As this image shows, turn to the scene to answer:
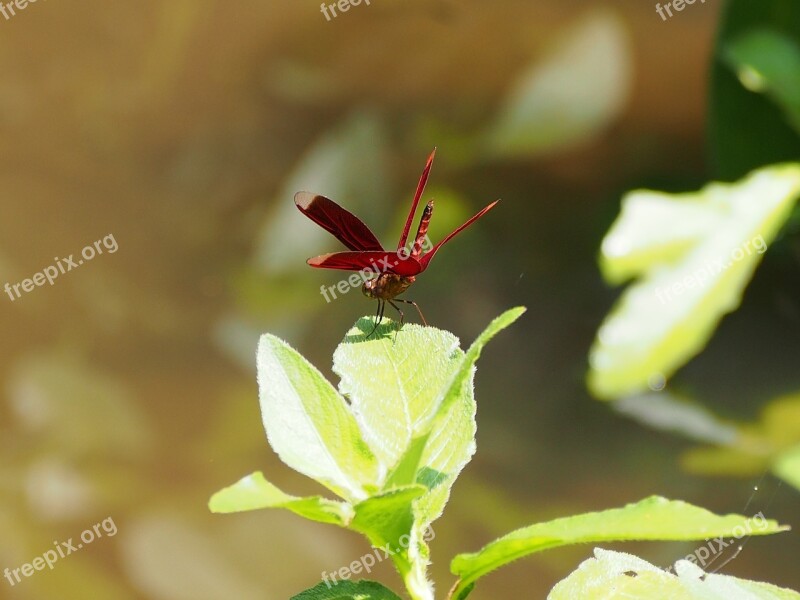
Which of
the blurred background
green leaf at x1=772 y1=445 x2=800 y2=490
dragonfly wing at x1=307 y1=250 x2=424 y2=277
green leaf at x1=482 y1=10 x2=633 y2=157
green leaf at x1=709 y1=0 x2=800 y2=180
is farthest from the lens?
green leaf at x1=482 y1=10 x2=633 y2=157

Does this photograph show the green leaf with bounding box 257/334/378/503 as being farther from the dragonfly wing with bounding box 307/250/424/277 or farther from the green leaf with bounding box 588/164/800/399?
the green leaf with bounding box 588/164/800/399

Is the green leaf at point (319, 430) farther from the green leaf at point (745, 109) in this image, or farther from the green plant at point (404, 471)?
the green leaf at point (745, 109)

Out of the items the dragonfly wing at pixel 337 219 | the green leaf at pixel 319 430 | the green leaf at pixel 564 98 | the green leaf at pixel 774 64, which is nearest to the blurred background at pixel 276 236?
the green leaf at pixel 564 98

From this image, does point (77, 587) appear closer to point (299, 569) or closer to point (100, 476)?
point (100, 476)

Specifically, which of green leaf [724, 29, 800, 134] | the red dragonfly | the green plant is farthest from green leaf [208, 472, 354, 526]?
green leaf [724, 29, 800, 134]

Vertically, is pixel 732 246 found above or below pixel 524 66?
below

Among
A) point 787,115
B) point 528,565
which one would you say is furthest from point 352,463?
point 787,115
